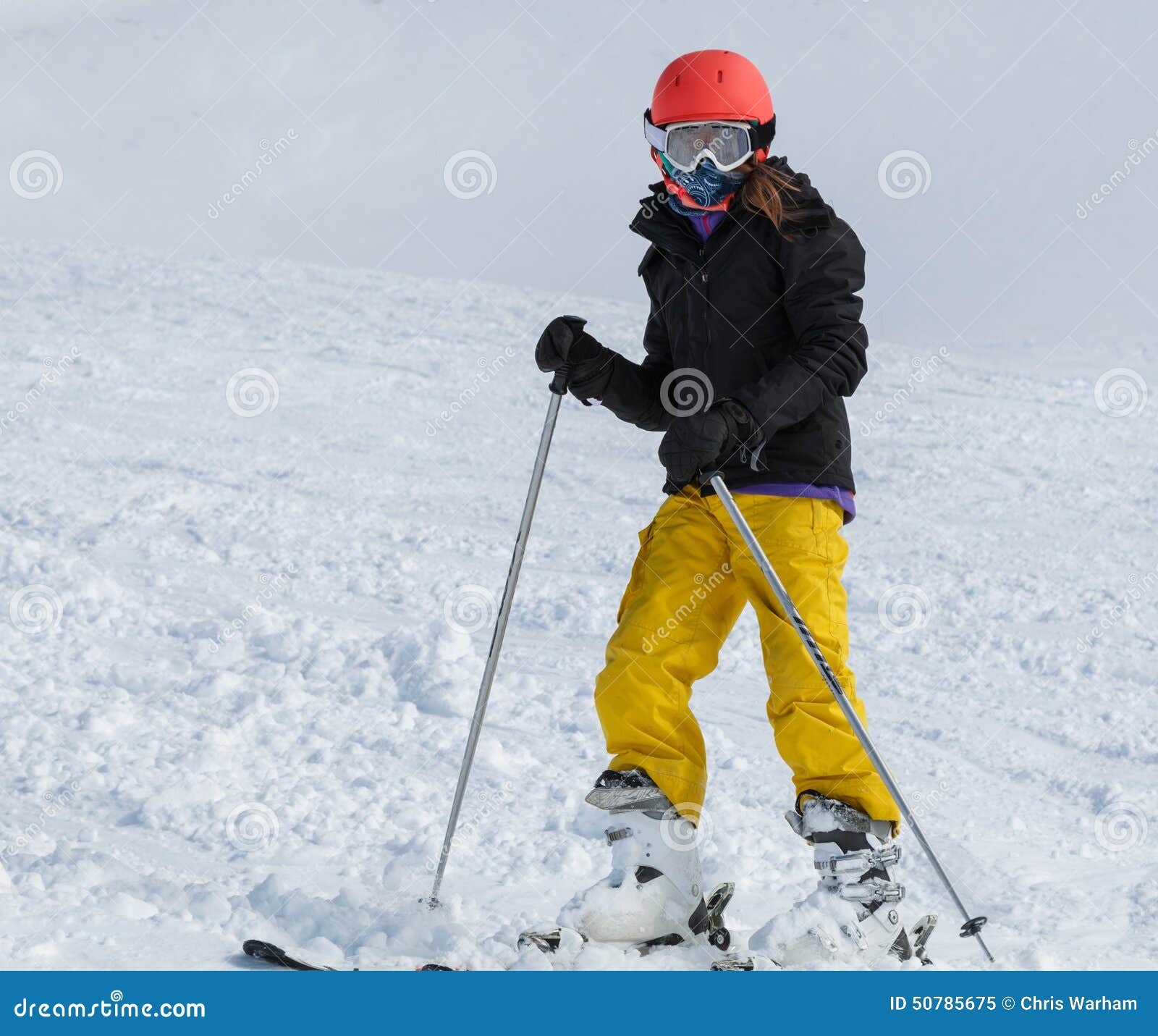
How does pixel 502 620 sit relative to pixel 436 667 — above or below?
below

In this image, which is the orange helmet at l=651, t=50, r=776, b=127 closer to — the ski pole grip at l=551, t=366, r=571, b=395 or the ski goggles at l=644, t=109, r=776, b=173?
the ski goggles at l=644, t=109, r=776, b=173

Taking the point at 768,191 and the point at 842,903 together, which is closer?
the point at 842,903

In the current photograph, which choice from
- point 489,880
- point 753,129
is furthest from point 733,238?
point 489,880

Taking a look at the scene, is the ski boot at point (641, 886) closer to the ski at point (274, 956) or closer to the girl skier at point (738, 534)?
the girl skier at point (738, 534)

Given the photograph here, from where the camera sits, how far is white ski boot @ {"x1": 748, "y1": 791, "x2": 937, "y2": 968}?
9.47 ft

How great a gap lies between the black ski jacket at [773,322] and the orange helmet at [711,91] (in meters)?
0.20

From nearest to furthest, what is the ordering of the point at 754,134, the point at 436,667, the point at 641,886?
1. the point at 641,886
2. the point at 754,134
3. the point at 436,667

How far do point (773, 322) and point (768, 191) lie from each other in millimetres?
331

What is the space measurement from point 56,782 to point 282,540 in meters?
3.36

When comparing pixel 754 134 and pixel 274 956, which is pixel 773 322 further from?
pixel 274 956

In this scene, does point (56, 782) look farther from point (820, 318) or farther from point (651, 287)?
point (820, 318)

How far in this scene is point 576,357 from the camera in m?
3.43

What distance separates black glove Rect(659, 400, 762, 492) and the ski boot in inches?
30.8

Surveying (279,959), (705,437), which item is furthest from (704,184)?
(279,959)
